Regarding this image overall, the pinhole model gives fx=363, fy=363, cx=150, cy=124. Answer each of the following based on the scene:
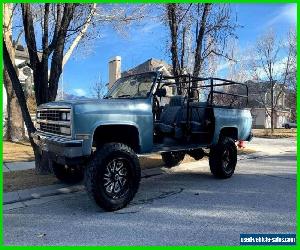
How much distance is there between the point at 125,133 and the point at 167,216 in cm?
167

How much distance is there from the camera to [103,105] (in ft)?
18.8

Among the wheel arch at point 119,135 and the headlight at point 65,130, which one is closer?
the headlight at point 65,130

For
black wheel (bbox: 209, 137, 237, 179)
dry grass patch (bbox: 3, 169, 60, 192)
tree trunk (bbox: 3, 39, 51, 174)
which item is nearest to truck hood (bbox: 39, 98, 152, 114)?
tree trunk (bbox: 3, 39, 51, 174)

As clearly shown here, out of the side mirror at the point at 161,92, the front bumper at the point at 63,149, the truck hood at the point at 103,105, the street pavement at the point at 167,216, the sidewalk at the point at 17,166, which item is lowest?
the street pavement at the point at 167,216

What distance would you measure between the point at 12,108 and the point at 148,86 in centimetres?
1124

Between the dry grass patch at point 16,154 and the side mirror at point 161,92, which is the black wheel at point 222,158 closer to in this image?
the side mirror at point 161,92

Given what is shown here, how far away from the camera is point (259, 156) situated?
496 inches

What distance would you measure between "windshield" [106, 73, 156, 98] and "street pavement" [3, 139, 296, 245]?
6.18ft

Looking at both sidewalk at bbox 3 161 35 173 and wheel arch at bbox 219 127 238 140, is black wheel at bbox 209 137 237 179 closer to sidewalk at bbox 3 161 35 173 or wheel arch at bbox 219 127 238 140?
wheel arch at bbox 219 127 238 140

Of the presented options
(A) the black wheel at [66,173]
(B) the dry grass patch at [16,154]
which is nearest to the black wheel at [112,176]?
(A) the black wheel at [66,173]

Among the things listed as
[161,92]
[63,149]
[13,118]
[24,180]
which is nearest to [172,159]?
[161,92]

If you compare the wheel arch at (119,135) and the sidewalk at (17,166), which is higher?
the wheel arch at (119,135)

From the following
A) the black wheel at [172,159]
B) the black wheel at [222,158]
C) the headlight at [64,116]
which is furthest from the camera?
the black wheel at [172,159]

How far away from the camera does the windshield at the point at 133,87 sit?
7.00 meters
